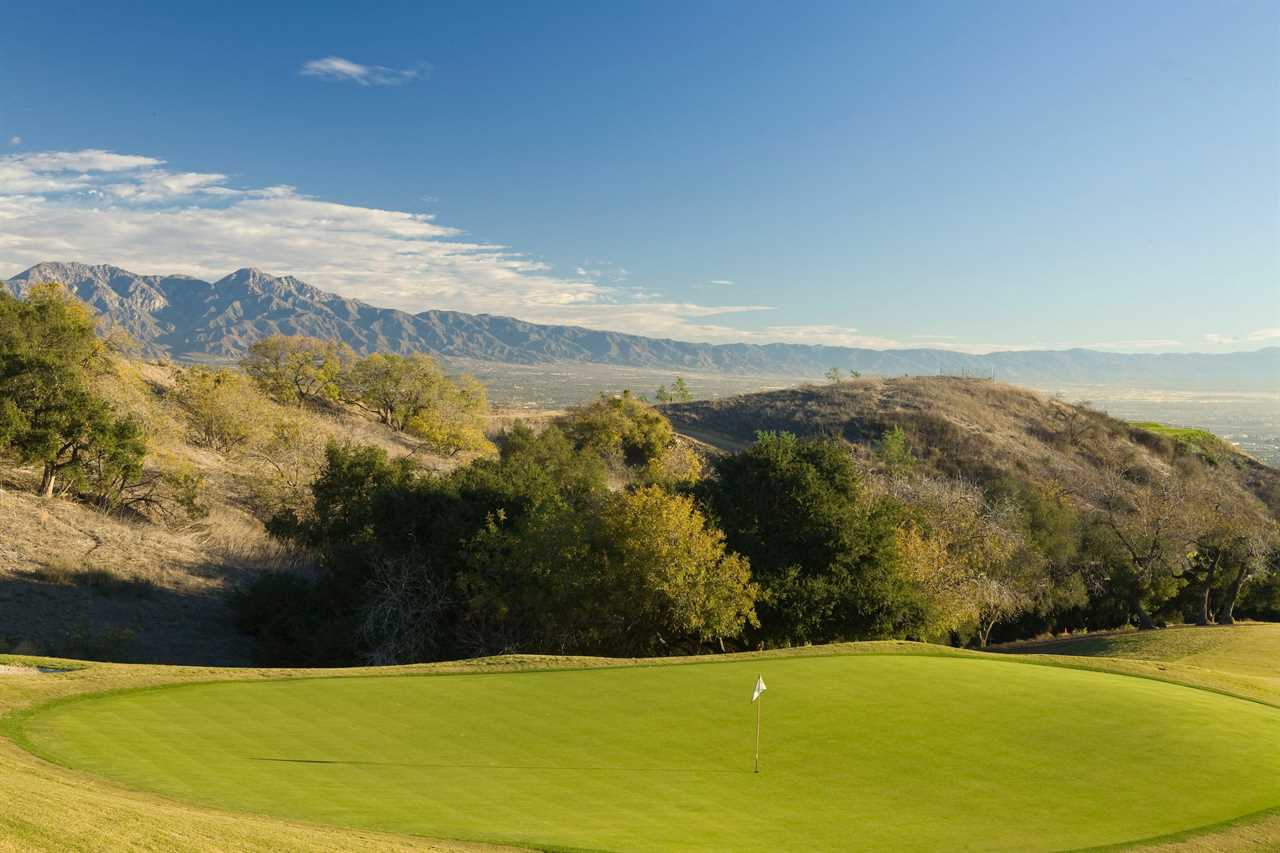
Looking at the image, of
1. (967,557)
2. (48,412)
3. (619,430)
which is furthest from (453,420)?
(967,557)

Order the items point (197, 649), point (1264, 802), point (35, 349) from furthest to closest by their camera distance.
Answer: point (35, 349)
point (197, 649)
point (1264, 802)

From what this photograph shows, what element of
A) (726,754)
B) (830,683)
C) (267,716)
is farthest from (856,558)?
(267,716)

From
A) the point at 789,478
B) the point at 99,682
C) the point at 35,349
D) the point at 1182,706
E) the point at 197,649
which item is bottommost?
the point at 197,649

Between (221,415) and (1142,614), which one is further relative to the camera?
(221,415)

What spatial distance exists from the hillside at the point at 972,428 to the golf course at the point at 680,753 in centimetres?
5986

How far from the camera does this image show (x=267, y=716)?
15.1 m

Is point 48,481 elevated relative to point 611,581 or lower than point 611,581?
elevated

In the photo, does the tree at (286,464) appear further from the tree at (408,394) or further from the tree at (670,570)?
the tree at (670,570)

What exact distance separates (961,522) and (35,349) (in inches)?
1715

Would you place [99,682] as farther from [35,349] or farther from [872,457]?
[872,457]

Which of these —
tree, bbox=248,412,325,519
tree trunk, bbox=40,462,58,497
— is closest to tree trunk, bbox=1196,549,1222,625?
tree, bbox=248,412,325,519

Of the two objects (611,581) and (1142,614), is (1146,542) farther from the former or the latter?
(611,581)

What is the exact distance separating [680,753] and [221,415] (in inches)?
2103

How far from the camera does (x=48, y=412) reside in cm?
3788
